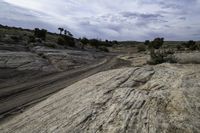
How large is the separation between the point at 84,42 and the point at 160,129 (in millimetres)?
78607

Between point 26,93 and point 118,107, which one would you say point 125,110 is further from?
point 26,93

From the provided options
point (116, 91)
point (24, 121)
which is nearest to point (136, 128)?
point (116, 91)

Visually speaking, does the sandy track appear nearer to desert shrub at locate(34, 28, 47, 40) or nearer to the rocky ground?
the rocky ground

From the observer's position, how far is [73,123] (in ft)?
34.5

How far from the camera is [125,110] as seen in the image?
36.4 ft

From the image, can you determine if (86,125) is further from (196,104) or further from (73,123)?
(196,104)

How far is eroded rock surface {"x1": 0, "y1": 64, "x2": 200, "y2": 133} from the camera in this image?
9.72 m

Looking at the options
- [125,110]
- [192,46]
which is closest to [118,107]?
[125,110]

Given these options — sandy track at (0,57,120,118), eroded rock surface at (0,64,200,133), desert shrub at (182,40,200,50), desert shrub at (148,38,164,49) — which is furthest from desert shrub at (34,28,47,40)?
eroded rock surface at (0,64,200,133)

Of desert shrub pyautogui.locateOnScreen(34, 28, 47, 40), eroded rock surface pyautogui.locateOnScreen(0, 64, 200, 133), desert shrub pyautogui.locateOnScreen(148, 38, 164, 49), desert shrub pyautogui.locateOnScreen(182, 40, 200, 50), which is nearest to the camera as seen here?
eroded rock surface pyautogui.locateOnScreen(0, 64, 200, 133)

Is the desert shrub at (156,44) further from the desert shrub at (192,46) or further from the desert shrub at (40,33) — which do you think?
the desert shrub at (40,33)

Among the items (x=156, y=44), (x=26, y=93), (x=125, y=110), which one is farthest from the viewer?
(x=156, y=44)

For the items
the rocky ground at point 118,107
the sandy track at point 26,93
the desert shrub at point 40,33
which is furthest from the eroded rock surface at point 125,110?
the desert shrub at point 40,33

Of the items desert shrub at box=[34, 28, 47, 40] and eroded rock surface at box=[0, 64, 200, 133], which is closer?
eroded rock surface at box=[0, 64, 200, 133]
